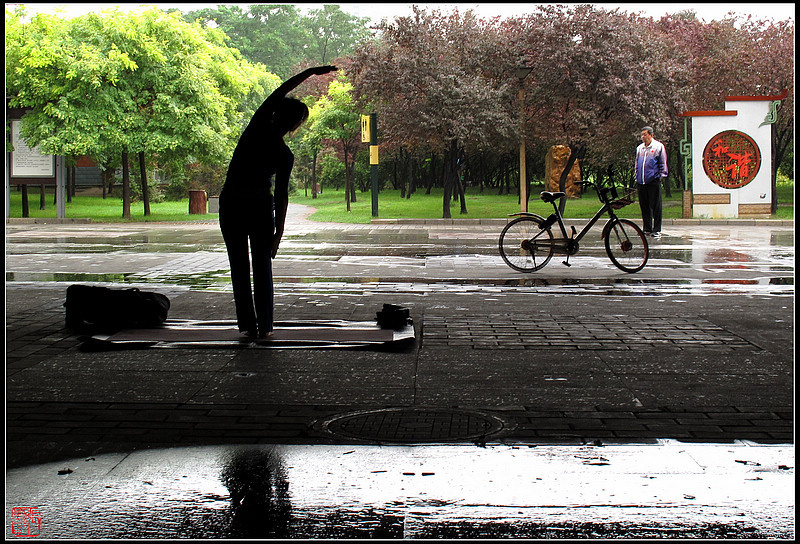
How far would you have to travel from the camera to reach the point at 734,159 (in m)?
28.4

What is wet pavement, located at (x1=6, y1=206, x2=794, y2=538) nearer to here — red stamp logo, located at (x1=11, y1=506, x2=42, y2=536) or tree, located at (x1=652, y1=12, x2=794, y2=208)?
red stamp logo, located at (x1=11, y1=506, x2=42, y2=536)

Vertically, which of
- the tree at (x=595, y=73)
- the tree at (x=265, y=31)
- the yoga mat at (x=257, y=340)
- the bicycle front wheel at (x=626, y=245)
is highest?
the tree at (x=265, y=31)

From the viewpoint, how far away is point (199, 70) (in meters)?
32.9

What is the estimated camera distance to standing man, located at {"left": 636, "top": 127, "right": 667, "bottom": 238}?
17.0 metres

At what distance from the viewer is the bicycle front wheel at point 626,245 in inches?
485

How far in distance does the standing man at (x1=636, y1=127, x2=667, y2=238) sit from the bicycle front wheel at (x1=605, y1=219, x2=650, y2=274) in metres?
4.51

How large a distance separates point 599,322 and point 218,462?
483 centimetres

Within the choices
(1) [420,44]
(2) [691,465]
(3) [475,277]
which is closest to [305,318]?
(3) [475,277]

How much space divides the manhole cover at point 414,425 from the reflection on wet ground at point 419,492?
22 centimetres

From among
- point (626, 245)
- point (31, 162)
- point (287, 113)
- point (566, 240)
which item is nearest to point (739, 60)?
point (31, 162)

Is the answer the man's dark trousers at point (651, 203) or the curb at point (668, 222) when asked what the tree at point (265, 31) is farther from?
the man's dark trousers at point (651, 203)

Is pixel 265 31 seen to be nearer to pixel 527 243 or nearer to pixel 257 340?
pixel 527 243

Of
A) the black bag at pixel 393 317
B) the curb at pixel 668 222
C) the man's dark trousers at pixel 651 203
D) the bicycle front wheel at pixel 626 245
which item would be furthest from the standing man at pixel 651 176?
the black bag at pixel 393 317

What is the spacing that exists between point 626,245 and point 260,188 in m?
6.94
